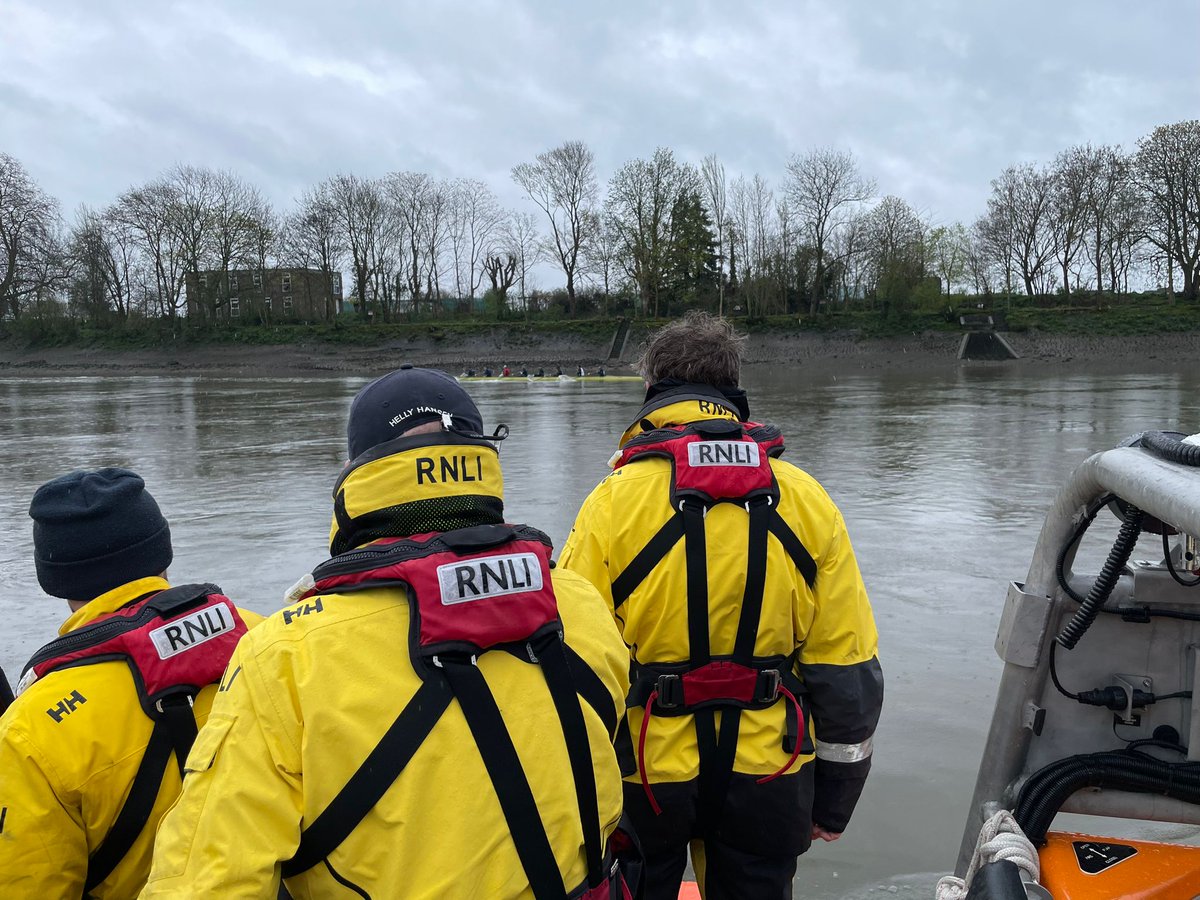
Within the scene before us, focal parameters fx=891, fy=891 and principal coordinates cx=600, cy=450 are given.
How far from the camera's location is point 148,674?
1.96 meters

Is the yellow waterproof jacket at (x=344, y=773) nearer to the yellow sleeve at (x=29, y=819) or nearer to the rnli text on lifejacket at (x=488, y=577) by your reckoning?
the rnli text on lifejacket at (x=488, y=577)

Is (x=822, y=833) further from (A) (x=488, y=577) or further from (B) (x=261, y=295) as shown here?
(B) (x=261, y=295)

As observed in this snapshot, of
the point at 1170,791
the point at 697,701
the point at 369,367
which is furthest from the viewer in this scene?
the point at 369,367

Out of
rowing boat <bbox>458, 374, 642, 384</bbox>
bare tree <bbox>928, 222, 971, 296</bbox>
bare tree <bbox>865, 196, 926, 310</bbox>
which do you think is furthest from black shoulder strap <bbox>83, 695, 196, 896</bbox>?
bare tree <bbox>928, 222, 971, 296</bbox>

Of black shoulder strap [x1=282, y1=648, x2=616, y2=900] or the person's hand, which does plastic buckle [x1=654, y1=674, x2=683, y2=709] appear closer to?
the person's hand

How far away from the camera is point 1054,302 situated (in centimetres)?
6238

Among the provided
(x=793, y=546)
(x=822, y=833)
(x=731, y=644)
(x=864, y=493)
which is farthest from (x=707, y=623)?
(x=864, y=493)

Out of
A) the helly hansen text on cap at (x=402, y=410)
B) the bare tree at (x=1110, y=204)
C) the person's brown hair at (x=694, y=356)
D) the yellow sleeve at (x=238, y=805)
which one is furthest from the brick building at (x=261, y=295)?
the yellow sleeve at (x=238, y=805)

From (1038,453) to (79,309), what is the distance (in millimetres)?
74756

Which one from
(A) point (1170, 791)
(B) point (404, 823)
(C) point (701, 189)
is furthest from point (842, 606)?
(C) point (701, 189)

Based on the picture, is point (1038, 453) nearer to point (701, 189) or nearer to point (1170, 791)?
point (1170, 791)

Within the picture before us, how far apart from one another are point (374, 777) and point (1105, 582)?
1.58 metres

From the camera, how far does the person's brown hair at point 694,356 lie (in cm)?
293

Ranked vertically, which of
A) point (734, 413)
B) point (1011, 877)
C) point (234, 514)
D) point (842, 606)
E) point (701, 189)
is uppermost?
point (701, 189)
